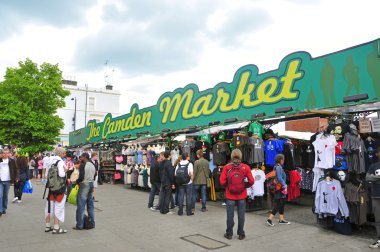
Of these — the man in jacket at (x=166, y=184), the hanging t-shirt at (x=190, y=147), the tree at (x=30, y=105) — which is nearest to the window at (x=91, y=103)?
the tree at (x=30, y=105)

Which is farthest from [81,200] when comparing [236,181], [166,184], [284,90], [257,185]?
[284,90]

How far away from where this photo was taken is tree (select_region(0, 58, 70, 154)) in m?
27.0

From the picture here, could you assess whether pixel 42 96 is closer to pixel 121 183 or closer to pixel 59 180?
pixel 121 183

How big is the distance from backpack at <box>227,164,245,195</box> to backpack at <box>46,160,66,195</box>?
12.2 feet

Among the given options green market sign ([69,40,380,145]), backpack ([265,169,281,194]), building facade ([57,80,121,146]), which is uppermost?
building facade ([57,80,121,146])

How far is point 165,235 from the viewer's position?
7016 millimetres

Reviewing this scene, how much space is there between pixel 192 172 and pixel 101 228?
308cm

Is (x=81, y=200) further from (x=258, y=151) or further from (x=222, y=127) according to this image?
(x=222, y=127)

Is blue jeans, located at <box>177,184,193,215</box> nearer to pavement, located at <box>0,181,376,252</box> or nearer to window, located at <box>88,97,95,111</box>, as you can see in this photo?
pavement, located at <box>0,181,376,252</box>

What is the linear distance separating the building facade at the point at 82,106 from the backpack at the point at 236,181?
47.4 m

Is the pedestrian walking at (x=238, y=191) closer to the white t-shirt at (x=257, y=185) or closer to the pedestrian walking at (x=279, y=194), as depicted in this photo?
the pedestrian walking at (x=279, y=194)

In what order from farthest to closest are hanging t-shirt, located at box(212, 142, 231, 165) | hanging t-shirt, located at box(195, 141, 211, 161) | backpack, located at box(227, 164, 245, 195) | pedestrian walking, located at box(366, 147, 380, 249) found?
hanging t-shirt, located at box(195, 141, 211, 161)
hanging t-shirt, located at box(212, 142, 231, 165)
backpack, located at box(227, 164, 245, 195)
pedestrian walking, located at box(366, 147, 380, 249)

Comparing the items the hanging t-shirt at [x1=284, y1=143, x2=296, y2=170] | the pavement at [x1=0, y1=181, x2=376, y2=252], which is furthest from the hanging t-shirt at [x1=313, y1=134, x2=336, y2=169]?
the hanging t-shirt at [x1=284, y1=143, x2=296, y2=170]

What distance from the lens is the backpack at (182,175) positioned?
30.4ft
